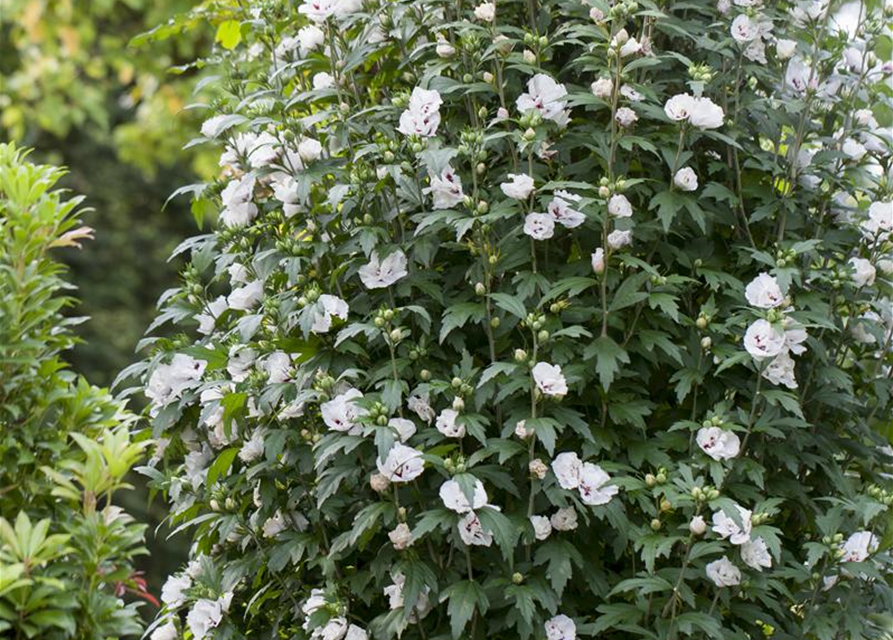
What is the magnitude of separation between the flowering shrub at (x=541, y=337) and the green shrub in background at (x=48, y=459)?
44 centimetres

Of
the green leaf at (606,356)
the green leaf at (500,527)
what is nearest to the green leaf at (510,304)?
the green leaf at (606,356)

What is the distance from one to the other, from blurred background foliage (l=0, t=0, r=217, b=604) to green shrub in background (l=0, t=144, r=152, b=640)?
227 inches

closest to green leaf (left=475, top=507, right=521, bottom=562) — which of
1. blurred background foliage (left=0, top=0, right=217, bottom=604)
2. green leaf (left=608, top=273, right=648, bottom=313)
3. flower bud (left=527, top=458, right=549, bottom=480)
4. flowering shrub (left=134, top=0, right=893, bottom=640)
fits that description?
flowering shrub (left=134, top=0, right=893, bottom=640)

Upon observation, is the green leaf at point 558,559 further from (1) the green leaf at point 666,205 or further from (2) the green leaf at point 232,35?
(2) the green leaf at point 232,35

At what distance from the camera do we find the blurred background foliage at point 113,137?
28.8ft

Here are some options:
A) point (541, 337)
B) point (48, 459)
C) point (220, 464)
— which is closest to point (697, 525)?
point (541, 337)

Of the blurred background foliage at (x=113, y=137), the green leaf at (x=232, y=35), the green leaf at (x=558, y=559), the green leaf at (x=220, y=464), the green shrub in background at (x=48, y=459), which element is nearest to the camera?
the green shrub in background at (x=48, y=459)

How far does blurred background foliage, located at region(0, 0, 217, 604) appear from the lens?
8789mm

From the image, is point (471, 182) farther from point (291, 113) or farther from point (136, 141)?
point (136, 141)

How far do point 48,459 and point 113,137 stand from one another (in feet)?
27.3

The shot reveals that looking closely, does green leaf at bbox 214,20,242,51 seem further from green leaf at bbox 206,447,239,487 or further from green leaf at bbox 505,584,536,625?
green leaf at bbox 505,584,536,625

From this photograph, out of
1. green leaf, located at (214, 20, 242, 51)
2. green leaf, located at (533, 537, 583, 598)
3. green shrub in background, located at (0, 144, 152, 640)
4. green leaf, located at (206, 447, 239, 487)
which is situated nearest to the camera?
green shrub in background, located at (0, 144, 152, 640)

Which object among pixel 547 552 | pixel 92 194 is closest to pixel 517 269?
pixel 547 552

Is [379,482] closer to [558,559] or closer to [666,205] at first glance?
[558,559]
